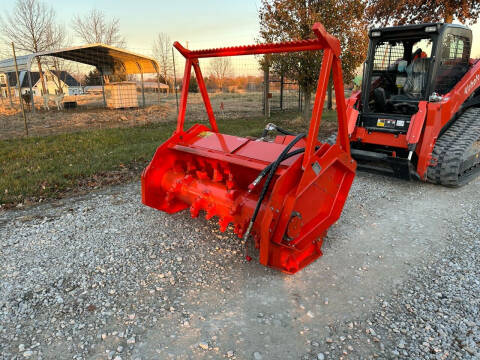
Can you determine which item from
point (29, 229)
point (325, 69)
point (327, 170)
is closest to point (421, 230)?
point (327, 170)

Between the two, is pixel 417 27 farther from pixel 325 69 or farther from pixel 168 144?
pixel 168 144

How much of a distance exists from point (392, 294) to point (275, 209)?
1.22 metres

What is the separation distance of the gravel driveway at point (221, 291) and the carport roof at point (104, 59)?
43.4 ft

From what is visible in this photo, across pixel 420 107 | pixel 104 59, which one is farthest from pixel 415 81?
pixel 104 59

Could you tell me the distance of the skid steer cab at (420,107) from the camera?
5223mm

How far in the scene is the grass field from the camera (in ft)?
17.0

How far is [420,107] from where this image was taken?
5.23m

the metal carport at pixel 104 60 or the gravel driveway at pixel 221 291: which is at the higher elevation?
the metal carport at pixel 104 60

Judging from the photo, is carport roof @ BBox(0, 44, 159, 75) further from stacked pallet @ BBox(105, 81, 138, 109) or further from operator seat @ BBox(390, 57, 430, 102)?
operator seat @ BBox(390, 57, 430, 102)

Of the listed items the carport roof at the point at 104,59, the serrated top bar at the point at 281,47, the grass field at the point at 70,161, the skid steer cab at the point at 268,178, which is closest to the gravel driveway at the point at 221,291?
the skid steer cab at the point at 268,178

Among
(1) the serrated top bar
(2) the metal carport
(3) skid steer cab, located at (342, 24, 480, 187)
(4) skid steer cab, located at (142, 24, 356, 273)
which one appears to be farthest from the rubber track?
(2) the metal carport

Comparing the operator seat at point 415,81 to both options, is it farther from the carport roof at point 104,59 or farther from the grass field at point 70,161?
the carport roof at point 104,59

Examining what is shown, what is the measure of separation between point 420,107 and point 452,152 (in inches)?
33.2

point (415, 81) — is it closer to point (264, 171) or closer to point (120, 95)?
point (264, 171)
